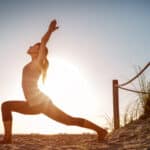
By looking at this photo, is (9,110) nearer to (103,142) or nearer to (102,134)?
(102,134)

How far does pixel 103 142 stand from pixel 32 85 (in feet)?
5.89

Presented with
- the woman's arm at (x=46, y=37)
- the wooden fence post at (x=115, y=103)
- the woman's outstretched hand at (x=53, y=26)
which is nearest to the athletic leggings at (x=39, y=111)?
the woman's arm at (x=46, y=37)

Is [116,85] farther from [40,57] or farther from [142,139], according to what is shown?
[40,57]

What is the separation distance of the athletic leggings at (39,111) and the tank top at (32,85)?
101mm

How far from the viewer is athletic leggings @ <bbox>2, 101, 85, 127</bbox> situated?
638cm

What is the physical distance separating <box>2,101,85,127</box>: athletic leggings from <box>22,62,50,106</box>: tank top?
0.10 metres

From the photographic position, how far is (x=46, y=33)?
249 inches

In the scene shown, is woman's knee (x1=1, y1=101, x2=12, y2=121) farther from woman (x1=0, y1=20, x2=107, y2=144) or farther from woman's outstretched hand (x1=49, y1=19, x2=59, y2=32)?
woman's outstretched hand (x1=49, y1=19, x2=59, y2=32)

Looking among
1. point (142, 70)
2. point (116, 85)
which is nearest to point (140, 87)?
point (142, 70)

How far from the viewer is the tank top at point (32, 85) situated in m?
6.32

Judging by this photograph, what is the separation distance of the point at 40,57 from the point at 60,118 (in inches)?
37.5

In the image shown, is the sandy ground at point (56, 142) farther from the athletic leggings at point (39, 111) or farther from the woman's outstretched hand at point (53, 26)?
the woman's outstretched hand at point (53, 26)

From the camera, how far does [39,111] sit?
641cm

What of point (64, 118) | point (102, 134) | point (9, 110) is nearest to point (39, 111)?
point (64, 118)
